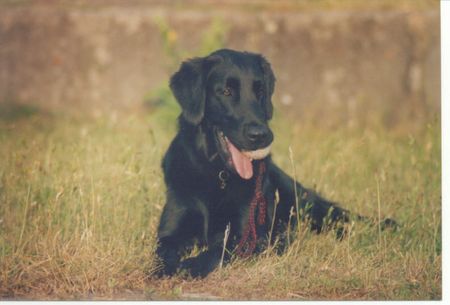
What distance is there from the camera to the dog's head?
475 cm

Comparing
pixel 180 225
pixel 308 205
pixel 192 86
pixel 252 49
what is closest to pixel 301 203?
pixel 308 205

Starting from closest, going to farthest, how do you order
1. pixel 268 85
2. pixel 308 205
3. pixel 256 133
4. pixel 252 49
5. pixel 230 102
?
1. pixel 256 133
2. pixel 230 102
3. pixel 268 85
4. pixel 308 205
5. pixel 252 49

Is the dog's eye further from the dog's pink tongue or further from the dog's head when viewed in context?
the dog's pink tongue

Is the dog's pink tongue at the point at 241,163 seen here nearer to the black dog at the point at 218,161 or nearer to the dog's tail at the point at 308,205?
the black dog at the point at 218,161

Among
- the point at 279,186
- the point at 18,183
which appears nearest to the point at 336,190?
the point at 279,186

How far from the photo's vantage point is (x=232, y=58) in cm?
497

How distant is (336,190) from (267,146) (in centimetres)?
148

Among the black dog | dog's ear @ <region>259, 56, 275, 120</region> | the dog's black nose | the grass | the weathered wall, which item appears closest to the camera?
the grass

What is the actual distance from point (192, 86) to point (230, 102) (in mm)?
256

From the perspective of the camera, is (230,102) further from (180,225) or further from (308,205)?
(308,205)

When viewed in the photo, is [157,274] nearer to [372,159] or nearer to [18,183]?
[18,183]

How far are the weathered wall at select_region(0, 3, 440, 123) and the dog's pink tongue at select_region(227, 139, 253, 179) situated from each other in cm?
330

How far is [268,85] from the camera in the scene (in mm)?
5137

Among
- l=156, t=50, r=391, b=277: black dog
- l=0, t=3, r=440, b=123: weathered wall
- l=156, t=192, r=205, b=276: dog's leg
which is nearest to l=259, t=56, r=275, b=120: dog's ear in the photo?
l=156, t=50, r=391, b=277: black dog
